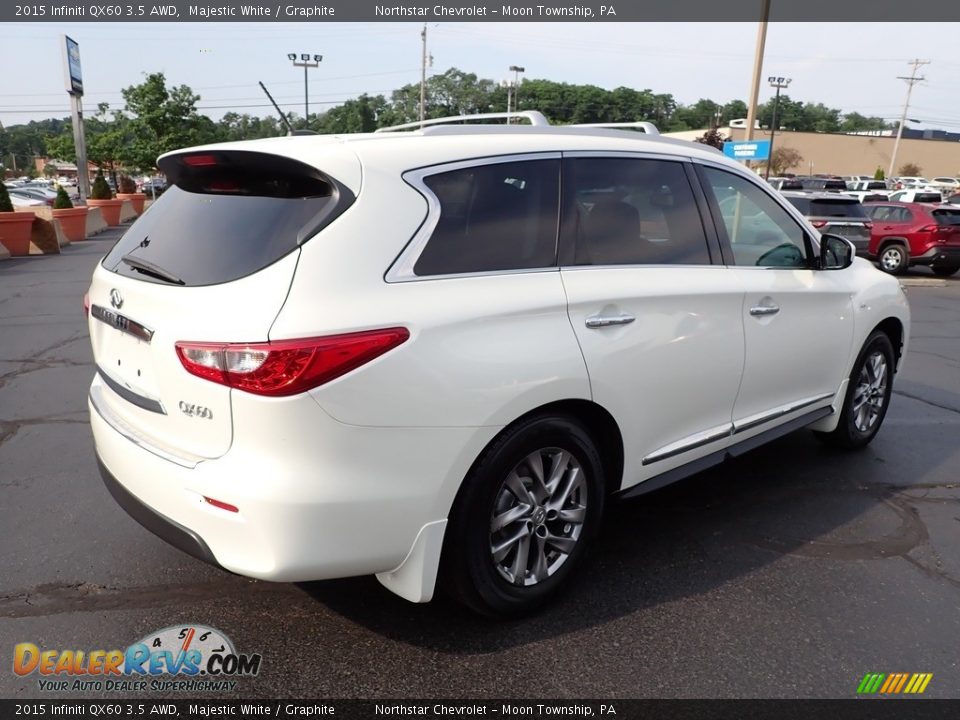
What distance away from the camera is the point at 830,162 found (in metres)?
86.4

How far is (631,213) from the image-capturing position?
10.5ft

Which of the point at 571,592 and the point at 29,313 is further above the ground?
the point at 571,592

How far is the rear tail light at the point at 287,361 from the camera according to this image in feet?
7.04

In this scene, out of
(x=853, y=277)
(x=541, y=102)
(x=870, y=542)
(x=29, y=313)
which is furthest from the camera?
(x=541, y=102)

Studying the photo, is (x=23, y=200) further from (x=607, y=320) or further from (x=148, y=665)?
(x=607, y=320)

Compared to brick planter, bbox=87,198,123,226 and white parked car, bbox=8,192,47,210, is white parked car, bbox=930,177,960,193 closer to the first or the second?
brick planter, bbox=87,198,123,226

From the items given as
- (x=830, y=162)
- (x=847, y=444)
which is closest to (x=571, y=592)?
(x=847, y=444)

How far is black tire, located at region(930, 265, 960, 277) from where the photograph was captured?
15948 mm

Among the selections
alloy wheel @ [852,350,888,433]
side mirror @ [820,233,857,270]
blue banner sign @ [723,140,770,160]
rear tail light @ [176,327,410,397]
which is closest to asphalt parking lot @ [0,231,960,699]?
alloy wheel @ [852,350,888,433]

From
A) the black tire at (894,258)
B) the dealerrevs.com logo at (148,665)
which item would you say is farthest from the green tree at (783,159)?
the dealerrevs.com logo at (148,665)

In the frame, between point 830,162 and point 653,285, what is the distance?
315 feet

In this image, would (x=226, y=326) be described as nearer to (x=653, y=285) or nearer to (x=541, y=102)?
(x=653, y=285)

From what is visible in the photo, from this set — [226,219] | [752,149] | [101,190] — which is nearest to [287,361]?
[226,219]

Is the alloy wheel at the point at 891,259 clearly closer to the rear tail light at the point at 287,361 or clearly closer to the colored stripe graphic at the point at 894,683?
the colored stripe graphic at the point at 894,683
